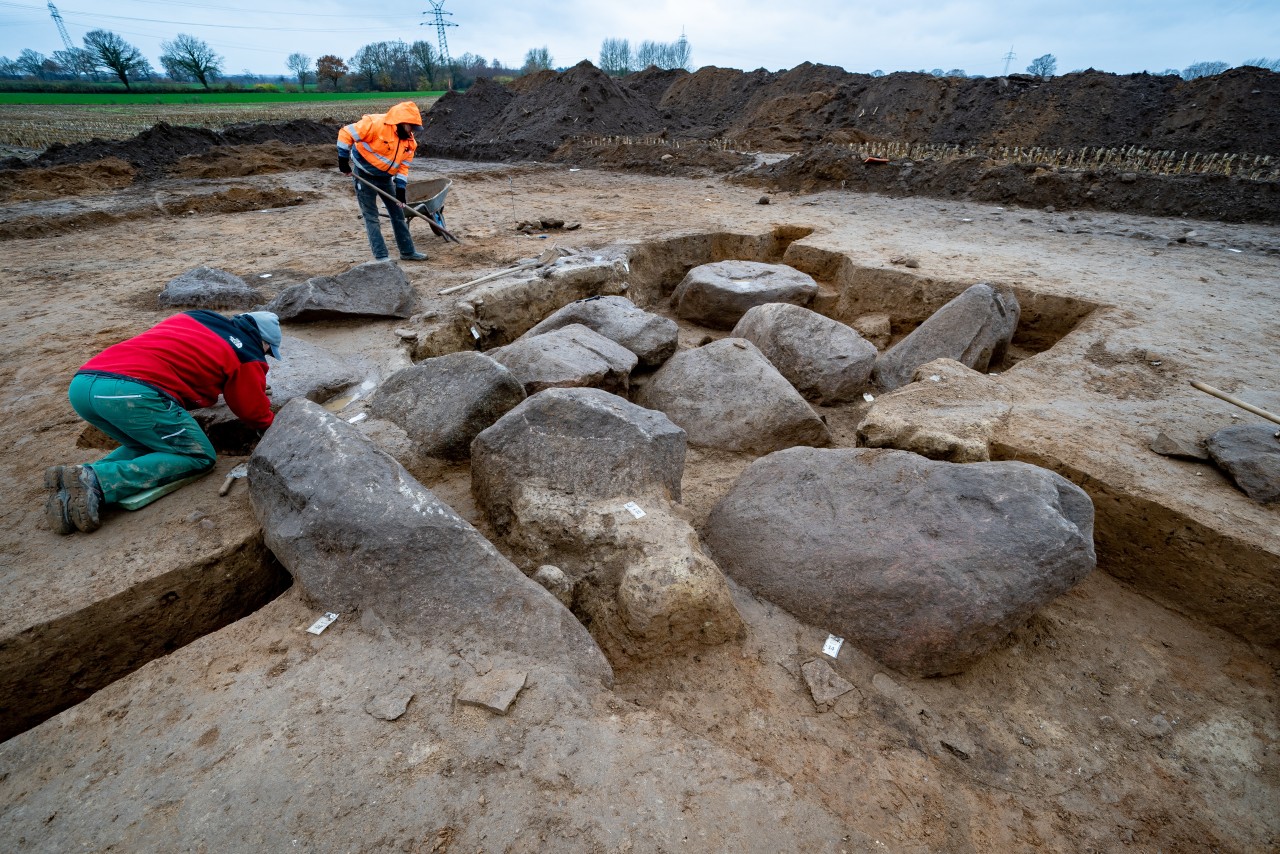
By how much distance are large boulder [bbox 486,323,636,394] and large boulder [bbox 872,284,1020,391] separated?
2.30 m

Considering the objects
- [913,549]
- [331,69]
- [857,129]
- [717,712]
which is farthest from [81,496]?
[331,69]

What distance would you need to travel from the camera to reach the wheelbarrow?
632cm

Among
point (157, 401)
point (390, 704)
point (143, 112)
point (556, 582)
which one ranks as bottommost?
point (143, 112)

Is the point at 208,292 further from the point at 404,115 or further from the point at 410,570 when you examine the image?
the point at 410,570

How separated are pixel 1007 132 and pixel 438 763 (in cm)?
1852

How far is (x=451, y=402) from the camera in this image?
136 inches

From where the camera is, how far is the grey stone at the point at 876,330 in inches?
229

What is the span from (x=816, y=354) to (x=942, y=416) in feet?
4.46

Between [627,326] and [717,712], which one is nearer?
[717,712]

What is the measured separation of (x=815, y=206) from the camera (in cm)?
963

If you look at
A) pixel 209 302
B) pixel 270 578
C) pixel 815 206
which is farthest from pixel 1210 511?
pixel 815 206

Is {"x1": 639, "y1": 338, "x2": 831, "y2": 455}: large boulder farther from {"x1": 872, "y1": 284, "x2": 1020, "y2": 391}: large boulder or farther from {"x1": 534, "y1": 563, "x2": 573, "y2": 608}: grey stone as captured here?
{"x1": 534, "y1": 563, "x2": 573, "y2": 608}: grey stone

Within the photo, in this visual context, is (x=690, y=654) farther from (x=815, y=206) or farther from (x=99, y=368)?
(x=815, y=206)

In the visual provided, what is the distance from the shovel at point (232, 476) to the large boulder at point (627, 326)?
81.5 inches
